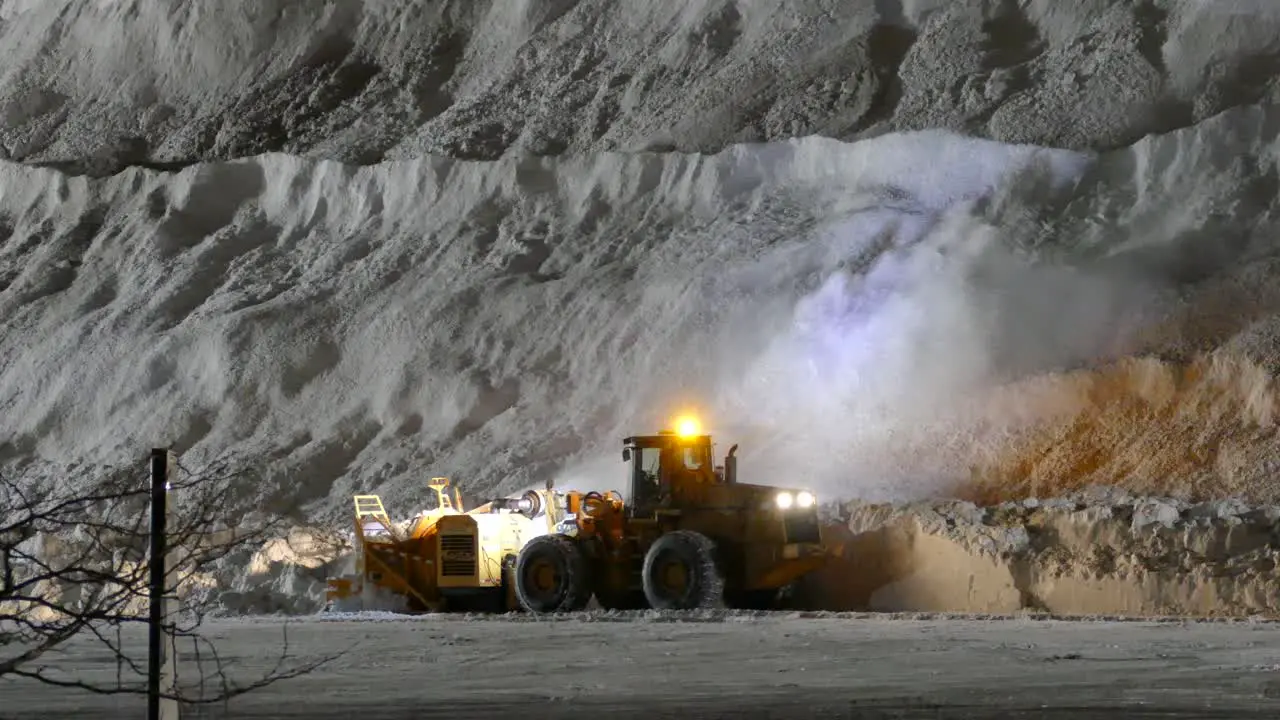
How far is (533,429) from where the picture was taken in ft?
77.2

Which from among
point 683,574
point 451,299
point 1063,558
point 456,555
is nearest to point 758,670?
point 683,574

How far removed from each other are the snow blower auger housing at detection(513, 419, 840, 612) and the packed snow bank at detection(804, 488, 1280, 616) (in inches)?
36.7

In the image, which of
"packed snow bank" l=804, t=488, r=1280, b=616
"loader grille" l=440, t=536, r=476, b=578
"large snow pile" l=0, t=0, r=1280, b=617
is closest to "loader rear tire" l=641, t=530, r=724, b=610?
"packed snow bank" l=804, t=488, r=1280, b=616

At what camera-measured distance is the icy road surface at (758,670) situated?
909 cm

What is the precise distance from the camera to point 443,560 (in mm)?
17672

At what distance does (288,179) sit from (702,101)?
25.1 ft

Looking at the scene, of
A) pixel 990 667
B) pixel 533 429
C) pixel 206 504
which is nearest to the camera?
pixel 206 504

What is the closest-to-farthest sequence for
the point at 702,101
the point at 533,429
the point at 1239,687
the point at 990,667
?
1. the point at 1239,687
2. the point at 990,667
3. the point at 533,429
4. the point at 702,101

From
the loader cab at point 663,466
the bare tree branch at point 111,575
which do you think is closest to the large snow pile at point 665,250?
the loader cab at point 663,466

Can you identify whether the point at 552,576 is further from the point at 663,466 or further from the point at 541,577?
the point at 663,466

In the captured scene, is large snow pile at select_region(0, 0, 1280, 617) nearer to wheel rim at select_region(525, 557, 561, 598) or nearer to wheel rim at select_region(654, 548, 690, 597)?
wheel rim at select_region(654, 548, 690, 597)

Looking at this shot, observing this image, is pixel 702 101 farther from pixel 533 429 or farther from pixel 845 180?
pixel 533 429

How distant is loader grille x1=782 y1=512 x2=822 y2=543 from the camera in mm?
16094

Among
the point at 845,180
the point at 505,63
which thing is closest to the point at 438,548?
the point at 845,180
